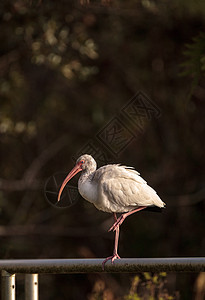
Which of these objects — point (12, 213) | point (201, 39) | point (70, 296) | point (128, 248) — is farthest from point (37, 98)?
point (201, 39)

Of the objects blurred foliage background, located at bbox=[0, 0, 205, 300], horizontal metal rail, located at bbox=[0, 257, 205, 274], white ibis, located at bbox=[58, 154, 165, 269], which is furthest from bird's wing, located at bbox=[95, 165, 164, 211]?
blurred foliage background, located at bbox=[0, 0, 205, 300]

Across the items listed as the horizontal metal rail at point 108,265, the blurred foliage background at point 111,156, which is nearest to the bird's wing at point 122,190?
the horizontal metal rail at point 108,265

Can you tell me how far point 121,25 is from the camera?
33.3 feet

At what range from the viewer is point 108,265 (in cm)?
323

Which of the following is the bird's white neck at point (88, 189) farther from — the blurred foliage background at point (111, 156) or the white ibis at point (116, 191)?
the blurred foliage background at point (111, 156)

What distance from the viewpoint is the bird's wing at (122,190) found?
3885mm

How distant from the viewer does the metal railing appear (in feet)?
10.2

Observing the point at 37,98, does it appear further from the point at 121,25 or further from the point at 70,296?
the point at 70,296

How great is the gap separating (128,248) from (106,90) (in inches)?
101

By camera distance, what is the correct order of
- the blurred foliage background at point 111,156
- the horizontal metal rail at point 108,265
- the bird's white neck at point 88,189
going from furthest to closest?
the blurred foliage background at point 111,156 → the bird's white neck at point 88,189 → the horizontal metal rail at point 108,265

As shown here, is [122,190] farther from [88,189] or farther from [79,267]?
[79,267]

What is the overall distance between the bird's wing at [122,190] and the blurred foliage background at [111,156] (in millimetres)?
5538

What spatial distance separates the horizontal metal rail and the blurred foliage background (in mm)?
6087

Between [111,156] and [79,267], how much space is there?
6.59 m
